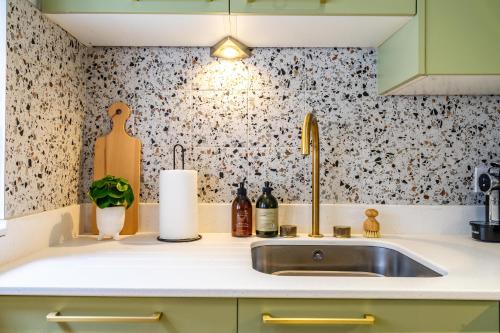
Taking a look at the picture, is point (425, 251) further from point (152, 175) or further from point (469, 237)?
point (152, 175)

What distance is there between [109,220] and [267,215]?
23.6 inches

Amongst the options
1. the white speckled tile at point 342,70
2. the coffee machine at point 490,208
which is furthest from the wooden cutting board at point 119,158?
the coffee machine at point 490,208

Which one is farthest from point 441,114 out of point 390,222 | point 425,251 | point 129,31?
point 129,31

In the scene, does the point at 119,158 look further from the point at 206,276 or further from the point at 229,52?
the point at 206,276

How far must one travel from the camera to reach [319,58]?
63.7 inches

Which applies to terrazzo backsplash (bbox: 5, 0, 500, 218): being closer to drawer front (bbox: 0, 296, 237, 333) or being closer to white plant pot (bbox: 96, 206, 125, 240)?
Result: white plant pot (bbox: 96, 206, 125, 240)

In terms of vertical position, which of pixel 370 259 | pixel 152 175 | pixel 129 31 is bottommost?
pixel 370 259

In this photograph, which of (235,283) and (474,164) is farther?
(474,164)

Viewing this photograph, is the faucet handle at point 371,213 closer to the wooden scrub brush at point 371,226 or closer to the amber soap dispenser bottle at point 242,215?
the wooden scrub brush at point 371,226

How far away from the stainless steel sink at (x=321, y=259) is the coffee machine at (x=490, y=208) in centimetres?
36

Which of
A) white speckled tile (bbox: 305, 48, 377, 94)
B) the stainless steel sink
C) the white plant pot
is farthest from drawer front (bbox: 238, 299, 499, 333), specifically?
white speckled tile (bbox: 305, 48, 377, 94)

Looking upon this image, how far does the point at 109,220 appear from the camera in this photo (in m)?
1.45

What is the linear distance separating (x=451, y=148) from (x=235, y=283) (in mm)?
1148

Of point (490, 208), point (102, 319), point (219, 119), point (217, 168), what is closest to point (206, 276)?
point (102, 319)
